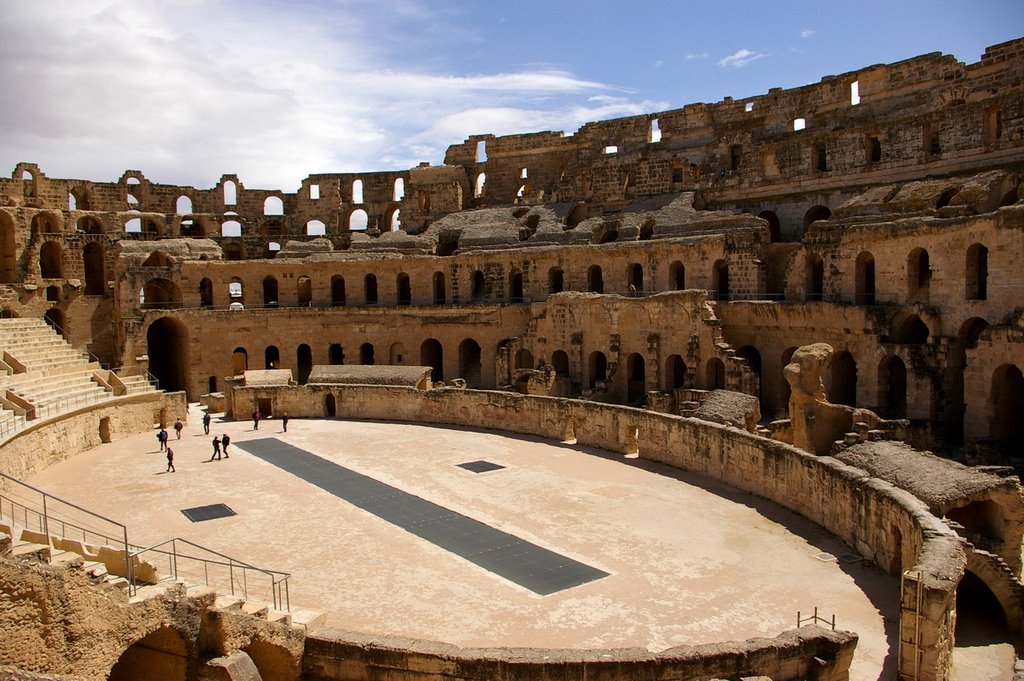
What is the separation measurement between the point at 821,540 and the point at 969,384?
8.50 metres

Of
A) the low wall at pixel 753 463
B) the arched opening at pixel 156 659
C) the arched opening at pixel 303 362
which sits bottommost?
the arched opening at pixel 156 659

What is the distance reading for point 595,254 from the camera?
108ft

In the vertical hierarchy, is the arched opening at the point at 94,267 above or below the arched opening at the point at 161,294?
above

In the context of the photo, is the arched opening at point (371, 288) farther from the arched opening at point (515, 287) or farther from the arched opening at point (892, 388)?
the arched opening at point (892, 388)

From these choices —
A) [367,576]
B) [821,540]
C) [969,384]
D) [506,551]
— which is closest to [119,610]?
[367,576]

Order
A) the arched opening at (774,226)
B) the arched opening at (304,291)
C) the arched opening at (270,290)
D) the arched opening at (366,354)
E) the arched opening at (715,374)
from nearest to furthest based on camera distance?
the arched opening at (715,374), the arched opening at (774,226), the arched opening at (366,354), the arched opening at (304,291), the arched opening at (270,290)

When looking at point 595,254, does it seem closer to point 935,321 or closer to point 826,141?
point 826,141

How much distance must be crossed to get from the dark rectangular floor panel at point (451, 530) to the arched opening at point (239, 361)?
47.8 feet

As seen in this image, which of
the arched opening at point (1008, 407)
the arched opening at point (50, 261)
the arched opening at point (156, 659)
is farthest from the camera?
the arched opening at point (50, 261)

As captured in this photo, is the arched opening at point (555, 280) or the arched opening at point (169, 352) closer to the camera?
the arched opening at point (555, 280)

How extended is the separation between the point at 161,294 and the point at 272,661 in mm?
31708

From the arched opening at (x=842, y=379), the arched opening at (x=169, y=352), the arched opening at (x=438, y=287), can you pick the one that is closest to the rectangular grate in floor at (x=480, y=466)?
the arched opening at (x=842, y=379)

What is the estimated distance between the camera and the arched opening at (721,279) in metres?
29.6

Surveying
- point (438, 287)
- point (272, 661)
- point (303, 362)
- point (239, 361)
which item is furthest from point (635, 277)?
point (272, 661)
